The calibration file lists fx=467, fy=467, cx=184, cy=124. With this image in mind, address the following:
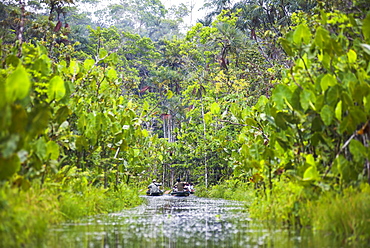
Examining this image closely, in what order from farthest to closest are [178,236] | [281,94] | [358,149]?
[281,94] → [358,149] → [178,236]

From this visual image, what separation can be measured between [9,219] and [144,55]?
36609 millimetres

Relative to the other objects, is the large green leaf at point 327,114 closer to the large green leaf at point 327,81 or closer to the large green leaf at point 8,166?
the large green leaf at point 327,81

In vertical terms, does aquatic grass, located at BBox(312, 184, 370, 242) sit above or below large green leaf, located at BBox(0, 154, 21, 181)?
below

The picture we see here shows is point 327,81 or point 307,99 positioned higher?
point 327,81

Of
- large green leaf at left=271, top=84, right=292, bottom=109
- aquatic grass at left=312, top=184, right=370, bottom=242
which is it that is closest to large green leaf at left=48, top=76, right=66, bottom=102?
large green leaf at left=271, top=84, right=292, bottom=109

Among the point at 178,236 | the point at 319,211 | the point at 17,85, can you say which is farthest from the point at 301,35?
the point at 17,85

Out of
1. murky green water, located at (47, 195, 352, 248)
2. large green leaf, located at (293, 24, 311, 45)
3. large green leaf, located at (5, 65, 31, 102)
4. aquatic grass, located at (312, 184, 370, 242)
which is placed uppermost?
large green leaf, located at (293, 24, 311, 45)

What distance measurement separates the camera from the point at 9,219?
393 cm

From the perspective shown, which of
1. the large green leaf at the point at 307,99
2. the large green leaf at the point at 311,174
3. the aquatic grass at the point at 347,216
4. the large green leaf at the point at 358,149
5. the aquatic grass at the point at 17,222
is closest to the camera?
the aquatic grass at the point at 17,222

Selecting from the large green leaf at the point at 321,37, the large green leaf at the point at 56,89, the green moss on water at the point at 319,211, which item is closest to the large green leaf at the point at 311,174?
the green moss on water at the point at 319,211

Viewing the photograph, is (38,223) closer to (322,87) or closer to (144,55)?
(322,87)

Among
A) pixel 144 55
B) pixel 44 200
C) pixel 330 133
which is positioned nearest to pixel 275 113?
pixel 330 133

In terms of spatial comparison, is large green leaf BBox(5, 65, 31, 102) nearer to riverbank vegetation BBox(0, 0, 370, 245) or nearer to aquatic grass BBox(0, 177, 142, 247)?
riverbank vegetation BBox(0, 0, 370, 245)

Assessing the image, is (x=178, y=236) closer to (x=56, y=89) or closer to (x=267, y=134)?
(x=56, y=89)
